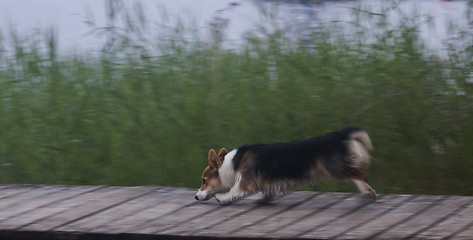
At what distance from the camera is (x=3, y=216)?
304cm

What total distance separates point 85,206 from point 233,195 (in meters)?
0.70

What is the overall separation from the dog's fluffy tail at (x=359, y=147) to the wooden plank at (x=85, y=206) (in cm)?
109

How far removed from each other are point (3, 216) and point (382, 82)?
2300 millimetres

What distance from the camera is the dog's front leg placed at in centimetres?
310

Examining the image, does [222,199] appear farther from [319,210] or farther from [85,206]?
[85,206]

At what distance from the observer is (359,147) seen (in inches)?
118

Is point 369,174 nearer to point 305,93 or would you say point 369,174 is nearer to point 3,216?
point 305,93

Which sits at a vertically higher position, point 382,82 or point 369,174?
point 382,82

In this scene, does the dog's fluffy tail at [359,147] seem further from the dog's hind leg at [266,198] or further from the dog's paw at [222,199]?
the dog's paw at [222,199]

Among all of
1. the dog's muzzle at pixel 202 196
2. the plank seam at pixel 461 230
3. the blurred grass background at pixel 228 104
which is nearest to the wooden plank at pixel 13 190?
the blurred grass background at pixel 228 104

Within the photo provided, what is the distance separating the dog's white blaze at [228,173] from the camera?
10.5 ft

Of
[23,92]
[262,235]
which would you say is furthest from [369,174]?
[23,92]

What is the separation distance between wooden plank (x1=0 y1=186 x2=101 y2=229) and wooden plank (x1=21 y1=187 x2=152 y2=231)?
0.07 metres

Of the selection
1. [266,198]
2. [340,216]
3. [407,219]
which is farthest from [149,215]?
[407,219]
